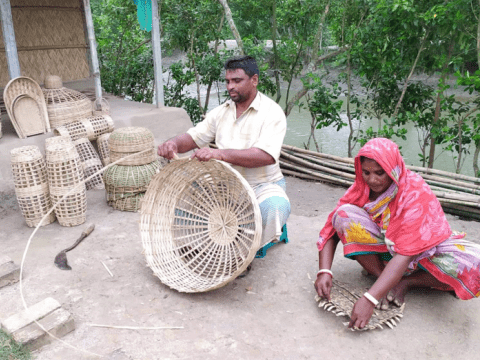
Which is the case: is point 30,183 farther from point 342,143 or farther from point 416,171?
point 342,143

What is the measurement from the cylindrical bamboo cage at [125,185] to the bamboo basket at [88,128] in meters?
0.86

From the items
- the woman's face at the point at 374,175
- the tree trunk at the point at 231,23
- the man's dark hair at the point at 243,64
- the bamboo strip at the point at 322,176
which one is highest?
the tree trunk at the point at 231,23

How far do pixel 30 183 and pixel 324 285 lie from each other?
2.35m

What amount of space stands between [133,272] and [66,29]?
5024 millimetres

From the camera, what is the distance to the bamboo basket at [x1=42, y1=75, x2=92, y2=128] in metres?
4.30

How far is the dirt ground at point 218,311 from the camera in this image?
199 centimetres

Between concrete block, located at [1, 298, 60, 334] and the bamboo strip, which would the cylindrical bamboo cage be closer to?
concrete block, located at [1, 298, 60, 334]

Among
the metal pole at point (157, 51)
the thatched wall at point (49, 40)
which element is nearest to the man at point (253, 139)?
the metal pole at point (157, 51)

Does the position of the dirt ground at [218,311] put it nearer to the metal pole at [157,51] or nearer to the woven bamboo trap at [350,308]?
the woven bamboo trap at [350,308]

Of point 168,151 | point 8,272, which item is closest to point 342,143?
point 168,151

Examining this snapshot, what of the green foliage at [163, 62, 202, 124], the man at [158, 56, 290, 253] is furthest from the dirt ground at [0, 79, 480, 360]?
the green foliage at [163, 62, 202, 124]

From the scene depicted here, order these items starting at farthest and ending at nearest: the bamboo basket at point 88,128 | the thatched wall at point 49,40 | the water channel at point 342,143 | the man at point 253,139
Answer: the water channel at point 342,143, the thatched wall at point 49,40, the bamboo basket at point 88,128, the man at point 253,139

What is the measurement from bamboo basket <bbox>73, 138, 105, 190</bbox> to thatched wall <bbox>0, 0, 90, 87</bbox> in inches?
96.3

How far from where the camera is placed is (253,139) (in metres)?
2.59
